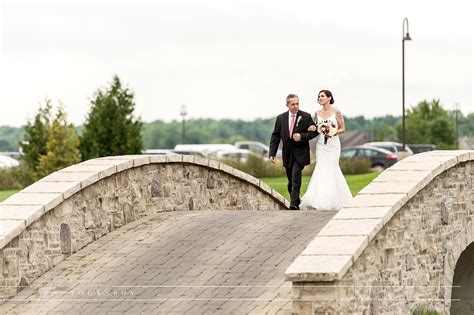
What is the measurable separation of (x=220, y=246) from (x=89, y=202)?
1.92m

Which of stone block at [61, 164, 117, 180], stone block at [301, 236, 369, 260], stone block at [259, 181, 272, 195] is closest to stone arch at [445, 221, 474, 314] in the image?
stone block at [259, 181, 272, 195]

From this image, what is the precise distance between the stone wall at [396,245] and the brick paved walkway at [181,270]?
0.75 meters

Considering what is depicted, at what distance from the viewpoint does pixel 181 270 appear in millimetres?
16266

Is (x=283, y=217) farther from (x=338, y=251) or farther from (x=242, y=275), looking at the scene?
(x=338, y=251)

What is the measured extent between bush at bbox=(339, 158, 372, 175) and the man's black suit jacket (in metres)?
25.4

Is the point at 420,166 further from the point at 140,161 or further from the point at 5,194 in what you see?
the point at 5,194

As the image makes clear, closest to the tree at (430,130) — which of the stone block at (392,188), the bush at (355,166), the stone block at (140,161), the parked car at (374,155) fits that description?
the parked car at (374,155)

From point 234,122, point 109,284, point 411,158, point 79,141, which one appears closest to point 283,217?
point 411,158

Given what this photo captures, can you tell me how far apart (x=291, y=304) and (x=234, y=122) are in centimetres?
12109

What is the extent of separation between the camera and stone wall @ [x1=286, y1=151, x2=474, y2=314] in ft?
46.1

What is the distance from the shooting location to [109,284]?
634 inches

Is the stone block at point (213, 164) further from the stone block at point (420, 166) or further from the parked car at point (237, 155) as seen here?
the parked car at point (237, 155)

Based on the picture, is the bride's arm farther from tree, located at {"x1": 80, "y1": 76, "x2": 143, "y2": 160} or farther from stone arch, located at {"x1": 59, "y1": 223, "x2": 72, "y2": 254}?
tree, located at {"x1": 80, "y1": 76, "x2": 143, "y2": 160}

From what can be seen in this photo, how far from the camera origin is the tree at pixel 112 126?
40.8 m
